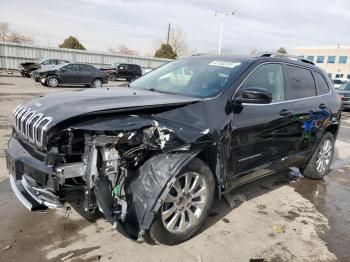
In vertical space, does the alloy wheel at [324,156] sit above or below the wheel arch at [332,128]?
below

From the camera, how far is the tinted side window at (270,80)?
412 centimetres

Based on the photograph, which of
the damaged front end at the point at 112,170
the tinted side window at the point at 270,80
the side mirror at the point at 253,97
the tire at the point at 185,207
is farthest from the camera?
the tinted side window at the point at 270,80

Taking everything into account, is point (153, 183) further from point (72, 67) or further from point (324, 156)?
point (72, 67)

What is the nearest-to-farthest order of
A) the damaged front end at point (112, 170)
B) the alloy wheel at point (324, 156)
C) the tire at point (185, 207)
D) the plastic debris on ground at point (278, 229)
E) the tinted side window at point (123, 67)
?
1. the damaged front end at point (112, 170)
2. the tire at point (185, 207)
3. the plastic debris on ground at point (278, 229)
4. the alloy wheel at point (324, 156)
5. the tinted side window at point (123, 67)

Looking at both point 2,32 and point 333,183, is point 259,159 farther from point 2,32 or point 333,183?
point 2,32

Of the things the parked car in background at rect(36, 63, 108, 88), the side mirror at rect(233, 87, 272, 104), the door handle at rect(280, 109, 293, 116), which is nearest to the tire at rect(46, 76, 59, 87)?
the parked car in background at rect(36, 63, 108, 88)

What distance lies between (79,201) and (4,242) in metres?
0.95

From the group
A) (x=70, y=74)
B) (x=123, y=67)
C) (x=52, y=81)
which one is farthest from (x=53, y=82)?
(x=123, y=67)

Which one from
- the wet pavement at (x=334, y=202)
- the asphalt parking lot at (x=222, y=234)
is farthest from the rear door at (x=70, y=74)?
the wet pavement at (x=334, y=202)

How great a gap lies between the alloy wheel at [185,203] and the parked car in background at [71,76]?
17.8m

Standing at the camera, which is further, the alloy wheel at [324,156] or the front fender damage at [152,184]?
the alloy wheel at [324,156]

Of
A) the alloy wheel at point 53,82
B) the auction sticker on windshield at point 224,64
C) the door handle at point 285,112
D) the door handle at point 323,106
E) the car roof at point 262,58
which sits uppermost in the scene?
the car roof at point 262,58

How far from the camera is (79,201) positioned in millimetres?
2988

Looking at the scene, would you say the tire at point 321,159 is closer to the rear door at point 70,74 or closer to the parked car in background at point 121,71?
the rear door at point 70,74
